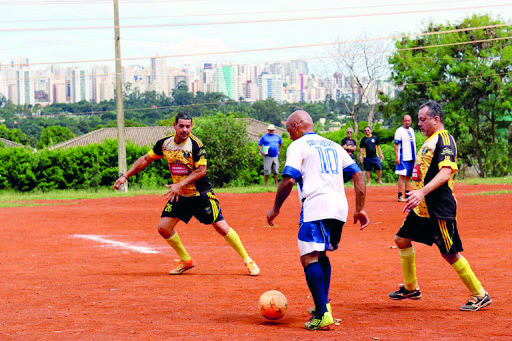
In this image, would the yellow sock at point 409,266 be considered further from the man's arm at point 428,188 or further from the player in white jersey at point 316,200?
the player in white jersey at point 316,200

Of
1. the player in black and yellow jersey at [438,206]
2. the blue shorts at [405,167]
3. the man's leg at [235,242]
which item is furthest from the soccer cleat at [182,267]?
the blue shorts at [405,167]

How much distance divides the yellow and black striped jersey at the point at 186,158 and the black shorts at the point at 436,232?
301 centimetres

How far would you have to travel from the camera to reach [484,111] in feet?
125

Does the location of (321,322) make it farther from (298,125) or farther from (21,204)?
(21,204)

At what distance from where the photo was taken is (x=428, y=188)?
6527 millimetres

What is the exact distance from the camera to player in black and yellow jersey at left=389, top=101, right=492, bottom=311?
6.78 m

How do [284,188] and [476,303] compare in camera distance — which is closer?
[284,188]

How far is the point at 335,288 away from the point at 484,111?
32442 mm

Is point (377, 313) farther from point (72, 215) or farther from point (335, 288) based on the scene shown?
point (72, 215)

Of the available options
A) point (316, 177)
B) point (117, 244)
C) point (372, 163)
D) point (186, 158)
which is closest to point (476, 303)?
point (316, 177)

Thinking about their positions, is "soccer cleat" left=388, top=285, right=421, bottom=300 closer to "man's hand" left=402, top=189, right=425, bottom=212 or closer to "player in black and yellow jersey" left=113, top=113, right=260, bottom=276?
"man's hand" left=402, top=189, right=425, bottom=212

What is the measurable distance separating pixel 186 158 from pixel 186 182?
0.41 m

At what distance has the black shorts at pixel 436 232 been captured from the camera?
6.83m

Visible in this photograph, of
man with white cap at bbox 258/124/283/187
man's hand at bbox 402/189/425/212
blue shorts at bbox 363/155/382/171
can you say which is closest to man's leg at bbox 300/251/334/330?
man's hand at bbox 402/189/425/212
